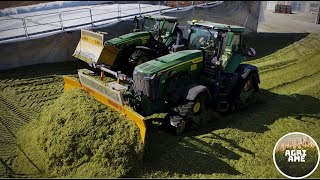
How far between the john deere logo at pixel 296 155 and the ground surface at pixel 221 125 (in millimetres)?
173

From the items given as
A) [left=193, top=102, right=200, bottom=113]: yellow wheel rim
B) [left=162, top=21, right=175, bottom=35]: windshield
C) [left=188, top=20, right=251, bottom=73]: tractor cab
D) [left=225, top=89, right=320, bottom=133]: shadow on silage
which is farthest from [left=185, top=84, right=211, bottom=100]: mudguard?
[left=162, top=21, right=175, bottom=35]: windshield

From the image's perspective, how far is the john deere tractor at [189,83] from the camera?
714 centimetres

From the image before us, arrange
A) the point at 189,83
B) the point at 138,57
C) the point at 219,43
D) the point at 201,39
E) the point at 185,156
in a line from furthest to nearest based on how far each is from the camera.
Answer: the point at 138,57 → the point at 201,39 → the point at 219,43 → the point at 189,83 → the point at 185,156

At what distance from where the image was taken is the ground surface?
623cm

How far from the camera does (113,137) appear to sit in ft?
20.6

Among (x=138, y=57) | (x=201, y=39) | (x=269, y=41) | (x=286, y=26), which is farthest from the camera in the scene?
(x=286, y=26)

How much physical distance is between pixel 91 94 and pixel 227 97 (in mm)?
3727

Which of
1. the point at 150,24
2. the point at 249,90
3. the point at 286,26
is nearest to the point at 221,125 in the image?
the point at 249,90

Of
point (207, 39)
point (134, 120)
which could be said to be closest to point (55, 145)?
point (134, 120)

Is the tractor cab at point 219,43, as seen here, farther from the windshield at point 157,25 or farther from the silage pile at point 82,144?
the silage pile at point 82,144

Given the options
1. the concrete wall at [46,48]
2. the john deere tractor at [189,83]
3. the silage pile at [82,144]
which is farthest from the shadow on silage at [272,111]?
the concrete wall at [46,48]

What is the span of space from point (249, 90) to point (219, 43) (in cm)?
197

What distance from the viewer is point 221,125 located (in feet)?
26.5

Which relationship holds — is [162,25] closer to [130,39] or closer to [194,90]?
[130,39]
